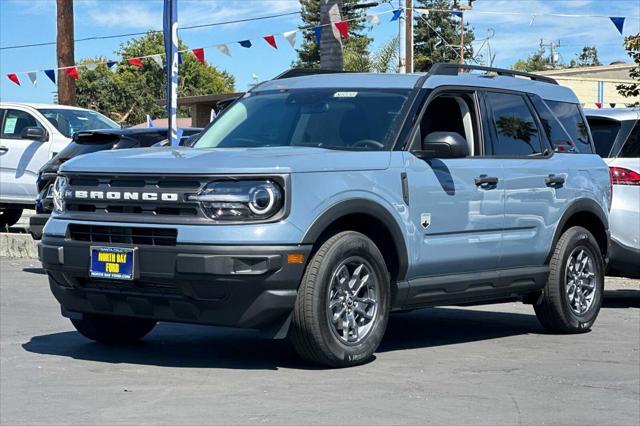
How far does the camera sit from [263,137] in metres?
8.08

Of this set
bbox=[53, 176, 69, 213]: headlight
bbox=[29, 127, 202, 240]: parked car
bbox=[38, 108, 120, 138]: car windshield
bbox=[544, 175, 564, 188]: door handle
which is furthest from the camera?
bbox=[38, 108, 120, 138]: car windshield

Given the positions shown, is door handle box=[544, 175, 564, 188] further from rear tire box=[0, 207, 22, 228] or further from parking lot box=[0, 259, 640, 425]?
rear tire box=[0, 207, 22, 228]

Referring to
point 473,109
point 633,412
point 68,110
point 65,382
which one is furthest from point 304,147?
point 68,110

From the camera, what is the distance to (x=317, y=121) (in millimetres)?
7973

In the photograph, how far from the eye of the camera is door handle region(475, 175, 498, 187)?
8.19m

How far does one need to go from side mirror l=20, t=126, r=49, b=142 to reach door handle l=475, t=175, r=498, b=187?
959 cm

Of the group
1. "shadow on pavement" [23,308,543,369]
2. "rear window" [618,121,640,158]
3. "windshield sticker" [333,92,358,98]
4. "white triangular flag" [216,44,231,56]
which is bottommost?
"shadow on pavement" [23,308,543,369]

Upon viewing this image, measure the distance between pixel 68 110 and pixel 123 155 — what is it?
33.4 feet

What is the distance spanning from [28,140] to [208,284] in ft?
35.1

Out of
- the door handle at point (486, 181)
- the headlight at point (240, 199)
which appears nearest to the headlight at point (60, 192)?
the headlight at point (240, 199)

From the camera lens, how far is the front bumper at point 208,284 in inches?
262

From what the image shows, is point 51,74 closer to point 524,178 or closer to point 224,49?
point 224,49

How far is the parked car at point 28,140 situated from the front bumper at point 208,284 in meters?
9.66

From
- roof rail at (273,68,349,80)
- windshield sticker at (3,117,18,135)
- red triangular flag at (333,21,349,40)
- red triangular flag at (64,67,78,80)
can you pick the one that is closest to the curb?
windshield sticker at (3,117,18,135)
